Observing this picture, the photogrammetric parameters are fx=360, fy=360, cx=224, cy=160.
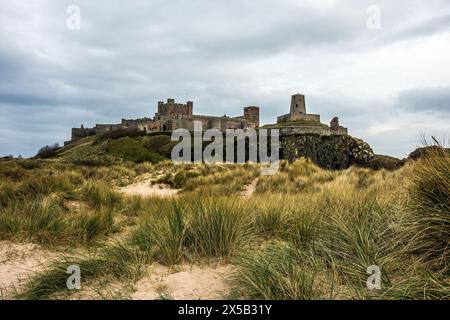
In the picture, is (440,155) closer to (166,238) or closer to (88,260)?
(166,238)

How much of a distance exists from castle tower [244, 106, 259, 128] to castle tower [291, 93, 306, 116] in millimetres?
8322

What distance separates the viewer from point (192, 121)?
2685 inches

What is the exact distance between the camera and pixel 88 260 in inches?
161

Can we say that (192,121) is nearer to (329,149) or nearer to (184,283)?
(329,149)

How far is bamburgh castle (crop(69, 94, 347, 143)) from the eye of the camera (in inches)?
2606

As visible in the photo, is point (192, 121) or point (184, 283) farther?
point (192, 121)

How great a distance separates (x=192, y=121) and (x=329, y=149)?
155ft

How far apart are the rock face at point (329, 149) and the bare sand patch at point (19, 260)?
1893cm

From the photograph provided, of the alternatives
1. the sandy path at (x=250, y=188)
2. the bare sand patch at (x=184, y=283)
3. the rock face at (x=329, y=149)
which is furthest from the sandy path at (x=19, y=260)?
the rock face at (x=329, y=149)

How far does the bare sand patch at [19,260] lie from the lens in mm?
4473

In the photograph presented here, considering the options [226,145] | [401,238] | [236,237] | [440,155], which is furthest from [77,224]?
[226,145]

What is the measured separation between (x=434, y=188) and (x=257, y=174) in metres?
14.5

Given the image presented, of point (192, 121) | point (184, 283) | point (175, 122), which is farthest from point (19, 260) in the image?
point (192, 121)
